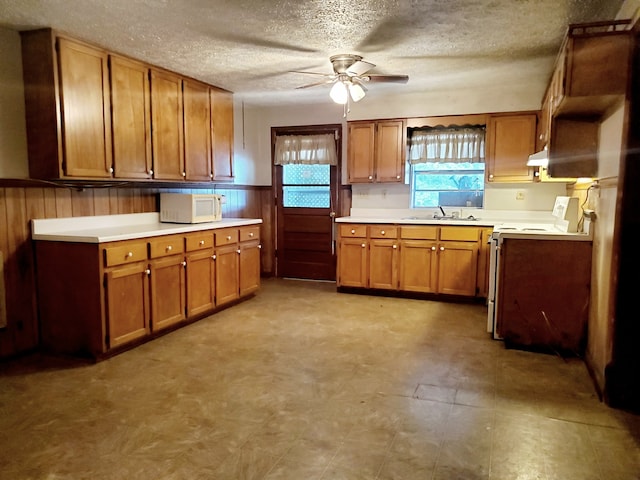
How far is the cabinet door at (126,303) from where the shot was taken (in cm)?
333

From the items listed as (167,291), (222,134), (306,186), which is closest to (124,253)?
(167,291)

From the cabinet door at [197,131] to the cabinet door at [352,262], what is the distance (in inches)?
70.3

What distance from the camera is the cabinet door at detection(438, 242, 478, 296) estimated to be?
16.2 feet

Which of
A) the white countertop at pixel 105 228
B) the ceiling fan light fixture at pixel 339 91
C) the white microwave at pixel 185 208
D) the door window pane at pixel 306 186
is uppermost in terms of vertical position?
the ceiling fan light fixture at pixel 339 91

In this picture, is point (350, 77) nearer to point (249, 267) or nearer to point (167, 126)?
point (167, 126)

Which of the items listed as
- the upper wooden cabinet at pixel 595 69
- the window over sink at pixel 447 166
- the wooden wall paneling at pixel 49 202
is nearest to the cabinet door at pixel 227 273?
the wooden wall paneling at pixel 49 202

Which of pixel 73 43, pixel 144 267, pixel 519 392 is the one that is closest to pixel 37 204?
pixel 144 267

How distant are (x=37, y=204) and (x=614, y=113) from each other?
405cm

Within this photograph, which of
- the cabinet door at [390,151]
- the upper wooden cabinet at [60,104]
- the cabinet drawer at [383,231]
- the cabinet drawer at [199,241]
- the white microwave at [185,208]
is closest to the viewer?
the upper wooden cabinet at [60,104]

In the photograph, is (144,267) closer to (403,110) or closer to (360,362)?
(360,362)

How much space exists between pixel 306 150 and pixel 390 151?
1262 mm

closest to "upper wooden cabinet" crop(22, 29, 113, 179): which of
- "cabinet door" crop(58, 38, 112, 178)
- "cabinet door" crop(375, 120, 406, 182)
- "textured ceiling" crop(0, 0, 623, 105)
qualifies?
"cabinet door" crop(58, 38, 112, 178)

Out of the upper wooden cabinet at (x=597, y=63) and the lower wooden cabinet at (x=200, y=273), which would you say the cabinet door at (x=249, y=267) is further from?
the upper wooden cabinet at (x=597, y=63)

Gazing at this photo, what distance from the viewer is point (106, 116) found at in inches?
142
